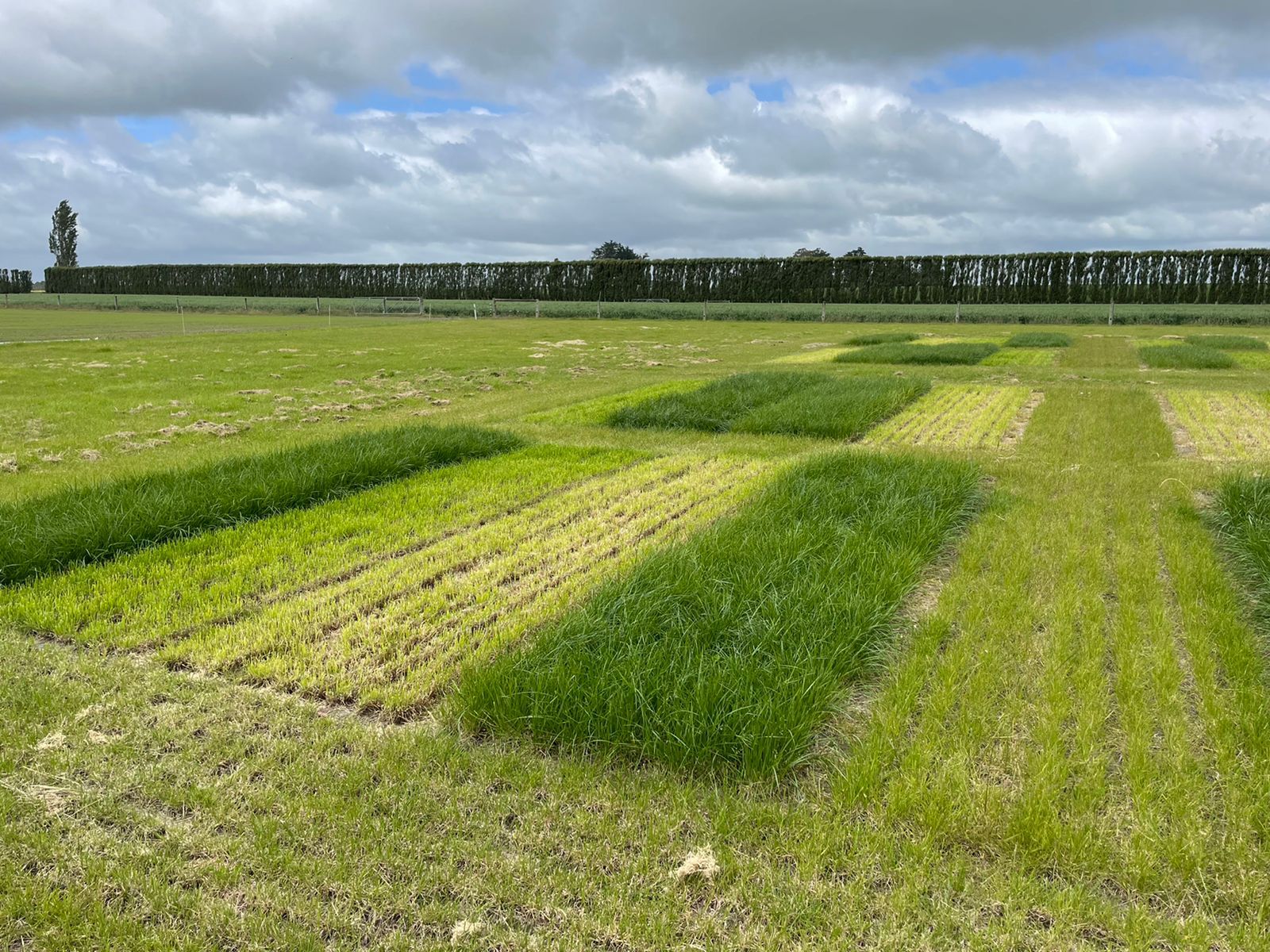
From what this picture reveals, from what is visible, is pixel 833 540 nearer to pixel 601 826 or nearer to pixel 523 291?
pixel 601 826

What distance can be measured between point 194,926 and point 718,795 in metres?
1.52

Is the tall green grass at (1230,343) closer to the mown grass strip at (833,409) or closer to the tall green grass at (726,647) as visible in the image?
the mown grass strip at (833,409)

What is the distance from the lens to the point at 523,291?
51.2 metres

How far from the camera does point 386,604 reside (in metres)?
4.29

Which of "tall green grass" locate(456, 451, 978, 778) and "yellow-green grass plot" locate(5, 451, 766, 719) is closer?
"tall green grass" locate(456, 451, 978, 778)

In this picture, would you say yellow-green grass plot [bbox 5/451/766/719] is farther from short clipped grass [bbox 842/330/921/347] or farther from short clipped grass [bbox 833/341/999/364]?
short clipped grass [bbox 842/330/921/347]

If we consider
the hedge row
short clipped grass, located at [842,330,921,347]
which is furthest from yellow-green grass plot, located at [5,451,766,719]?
the hedge row

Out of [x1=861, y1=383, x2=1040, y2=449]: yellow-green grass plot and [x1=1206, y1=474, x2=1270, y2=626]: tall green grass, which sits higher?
[x1=861, y1=383, x2=1040, y2=449]: yellow-green grass plot

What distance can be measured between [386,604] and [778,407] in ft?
22.6

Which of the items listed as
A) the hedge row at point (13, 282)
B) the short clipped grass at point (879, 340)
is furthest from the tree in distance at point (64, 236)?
the short clipped grass at point (879, 340)

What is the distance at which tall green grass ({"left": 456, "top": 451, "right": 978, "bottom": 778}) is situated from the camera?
295 cm

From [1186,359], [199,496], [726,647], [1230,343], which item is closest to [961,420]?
[726,647]

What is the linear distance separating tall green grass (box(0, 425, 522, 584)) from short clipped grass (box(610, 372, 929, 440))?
265 centimetres

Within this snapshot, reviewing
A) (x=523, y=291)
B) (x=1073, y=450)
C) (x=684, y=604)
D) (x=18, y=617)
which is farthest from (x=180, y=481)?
(x=523, y=291)
